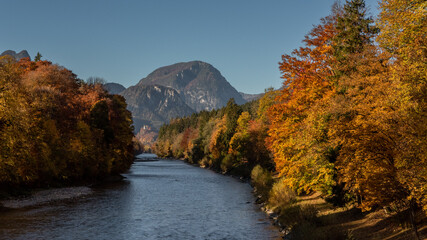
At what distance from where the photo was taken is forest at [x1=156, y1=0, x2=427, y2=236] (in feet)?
50.9

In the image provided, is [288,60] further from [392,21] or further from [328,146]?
[392,21]

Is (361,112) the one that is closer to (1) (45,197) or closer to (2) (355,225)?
(2) (355,225)

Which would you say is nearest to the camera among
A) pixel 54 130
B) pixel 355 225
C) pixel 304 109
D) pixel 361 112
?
pixel 361 112

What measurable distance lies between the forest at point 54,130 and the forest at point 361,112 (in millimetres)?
22894

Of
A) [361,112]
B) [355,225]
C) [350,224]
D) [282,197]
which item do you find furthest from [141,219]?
[361,112]

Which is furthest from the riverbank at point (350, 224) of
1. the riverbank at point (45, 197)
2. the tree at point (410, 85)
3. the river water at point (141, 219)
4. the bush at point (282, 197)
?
the riverbank at point (45, 197)

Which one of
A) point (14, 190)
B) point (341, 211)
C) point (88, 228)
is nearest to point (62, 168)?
point (14, 190)

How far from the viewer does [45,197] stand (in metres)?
41.4

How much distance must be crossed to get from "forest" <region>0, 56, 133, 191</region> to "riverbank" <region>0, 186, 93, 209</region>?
2154 mm

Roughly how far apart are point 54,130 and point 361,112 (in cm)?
4106

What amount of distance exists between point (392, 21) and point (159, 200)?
113 feet

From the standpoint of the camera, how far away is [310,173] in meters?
27.1

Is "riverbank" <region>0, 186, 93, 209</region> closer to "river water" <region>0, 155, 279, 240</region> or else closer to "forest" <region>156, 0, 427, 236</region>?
"river water" <region>0, 155, 279, 240</region>

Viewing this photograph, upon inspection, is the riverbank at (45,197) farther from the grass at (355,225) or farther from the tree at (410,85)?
the tree at (410,85)
